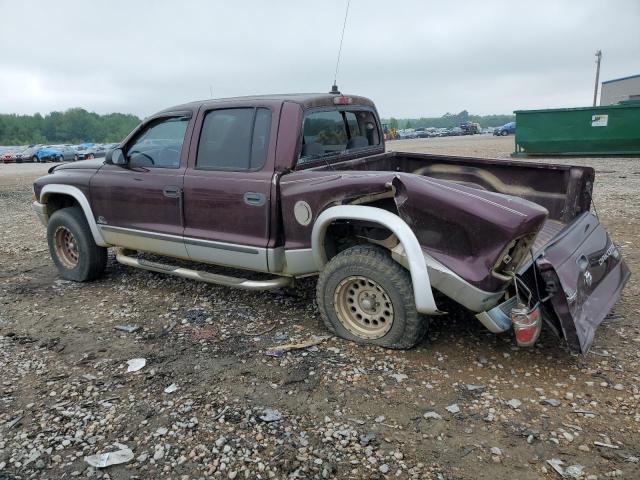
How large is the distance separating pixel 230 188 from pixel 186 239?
0.72 metres

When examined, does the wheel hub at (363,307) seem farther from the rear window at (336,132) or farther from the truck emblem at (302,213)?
the rear window at (336,132)

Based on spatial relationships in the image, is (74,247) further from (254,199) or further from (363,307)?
(363,307)

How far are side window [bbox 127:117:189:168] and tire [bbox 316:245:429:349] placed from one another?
1.89 meters

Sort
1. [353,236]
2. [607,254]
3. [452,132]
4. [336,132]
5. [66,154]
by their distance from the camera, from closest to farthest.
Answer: [607,254], [353,236], [336,132], [66,154], [452,132]

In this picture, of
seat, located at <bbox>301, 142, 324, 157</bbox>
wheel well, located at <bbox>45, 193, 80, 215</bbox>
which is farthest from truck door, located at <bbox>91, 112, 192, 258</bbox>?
seat, located at <bbox>301, 142, 324, 157</bbox>

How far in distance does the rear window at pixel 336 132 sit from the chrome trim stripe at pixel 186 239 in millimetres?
855

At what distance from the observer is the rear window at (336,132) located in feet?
13.9

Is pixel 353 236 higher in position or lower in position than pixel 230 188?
lower

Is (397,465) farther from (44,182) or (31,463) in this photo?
(44,182)

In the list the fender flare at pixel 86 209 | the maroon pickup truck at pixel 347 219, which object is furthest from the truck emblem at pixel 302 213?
the fender flare at pixel 86 209

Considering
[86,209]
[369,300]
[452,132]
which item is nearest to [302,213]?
[369,300]

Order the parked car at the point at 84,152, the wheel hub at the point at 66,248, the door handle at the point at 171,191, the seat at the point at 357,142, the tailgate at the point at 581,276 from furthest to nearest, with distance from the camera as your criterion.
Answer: the parked car at the point at 84,152 → the wheel hub at the point at 66,248 → the seat at the point at 357,142 → the door handle at the point at 171,191 → the tailgate at the point at 581,276

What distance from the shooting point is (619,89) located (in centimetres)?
3803

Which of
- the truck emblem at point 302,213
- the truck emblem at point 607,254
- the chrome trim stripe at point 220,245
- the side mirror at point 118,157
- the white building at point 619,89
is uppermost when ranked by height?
the white building at point 619,89
